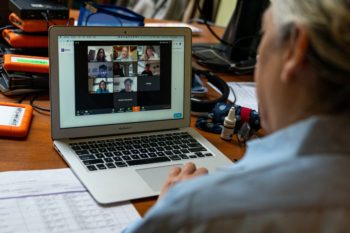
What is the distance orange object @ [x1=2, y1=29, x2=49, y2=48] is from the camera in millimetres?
1561

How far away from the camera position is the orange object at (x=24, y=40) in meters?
1.56

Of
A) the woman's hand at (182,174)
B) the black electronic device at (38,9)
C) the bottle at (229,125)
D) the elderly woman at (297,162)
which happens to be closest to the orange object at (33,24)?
the black electronic device at (38,9)

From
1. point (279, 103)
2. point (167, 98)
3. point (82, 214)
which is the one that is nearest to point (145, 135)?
point (167, 98)

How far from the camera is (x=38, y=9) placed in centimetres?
155

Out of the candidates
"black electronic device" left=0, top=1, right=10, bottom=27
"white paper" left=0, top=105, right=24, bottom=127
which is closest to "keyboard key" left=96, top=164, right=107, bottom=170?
"white paper" left=0, top=105, right=24, bottom=127

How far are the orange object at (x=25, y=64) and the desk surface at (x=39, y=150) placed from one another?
97 millimetres

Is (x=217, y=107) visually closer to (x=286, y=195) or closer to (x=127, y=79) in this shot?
(x=127, y=79)

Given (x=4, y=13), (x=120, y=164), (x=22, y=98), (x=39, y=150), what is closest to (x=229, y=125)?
(x=120, y=164)

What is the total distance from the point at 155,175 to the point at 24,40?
74 centimetres

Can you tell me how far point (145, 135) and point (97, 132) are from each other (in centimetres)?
12

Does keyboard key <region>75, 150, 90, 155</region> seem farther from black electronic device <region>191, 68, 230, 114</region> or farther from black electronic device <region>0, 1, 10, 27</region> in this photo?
black electronic device <region>0, 1, 10, 27</region>

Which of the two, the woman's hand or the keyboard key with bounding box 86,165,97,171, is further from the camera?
the keyboard key with bounding box 86,165,97,171

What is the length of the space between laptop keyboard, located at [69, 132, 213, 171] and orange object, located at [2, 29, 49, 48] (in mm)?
526

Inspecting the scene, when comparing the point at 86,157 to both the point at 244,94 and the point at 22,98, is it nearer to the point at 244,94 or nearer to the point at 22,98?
the point at 22,98
